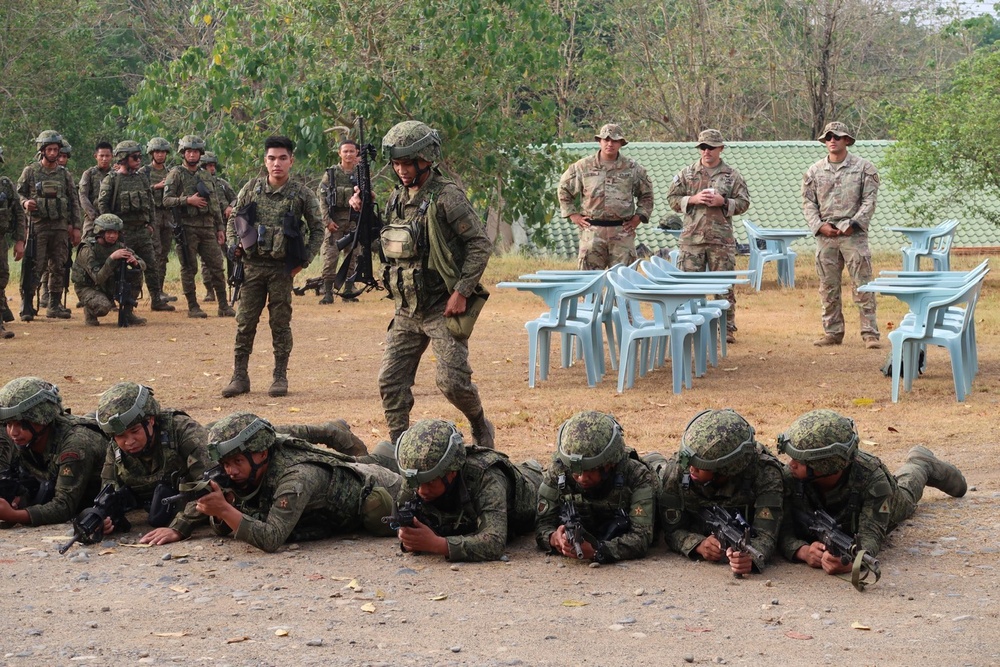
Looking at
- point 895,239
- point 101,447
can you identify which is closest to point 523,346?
point 101,447

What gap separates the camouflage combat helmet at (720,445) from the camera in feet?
18.5

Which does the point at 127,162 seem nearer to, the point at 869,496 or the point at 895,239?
the point at 869,496

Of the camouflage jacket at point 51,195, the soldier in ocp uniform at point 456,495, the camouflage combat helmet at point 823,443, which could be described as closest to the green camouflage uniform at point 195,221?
the camouflage jacket at point 51,195

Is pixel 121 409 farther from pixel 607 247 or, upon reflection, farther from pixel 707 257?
pixel 707 257

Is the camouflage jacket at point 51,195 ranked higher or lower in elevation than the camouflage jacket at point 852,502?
higher

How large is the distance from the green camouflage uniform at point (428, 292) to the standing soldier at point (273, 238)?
2321 mm

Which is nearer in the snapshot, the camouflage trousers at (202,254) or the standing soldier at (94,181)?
the standing soldier at (94,181)

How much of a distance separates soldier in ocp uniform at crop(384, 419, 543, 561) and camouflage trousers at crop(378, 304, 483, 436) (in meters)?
1.21

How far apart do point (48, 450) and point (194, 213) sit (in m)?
8.61

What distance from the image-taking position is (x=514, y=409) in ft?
31.7

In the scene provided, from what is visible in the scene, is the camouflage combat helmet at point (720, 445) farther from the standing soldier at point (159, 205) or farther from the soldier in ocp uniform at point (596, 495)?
the standing soldier at point (159, 205)

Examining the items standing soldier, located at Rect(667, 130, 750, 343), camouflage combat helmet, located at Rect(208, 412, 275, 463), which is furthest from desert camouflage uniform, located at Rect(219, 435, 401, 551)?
standing soldier, located at Rect(667, 130, 750, 343)

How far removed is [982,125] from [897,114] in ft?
4.79

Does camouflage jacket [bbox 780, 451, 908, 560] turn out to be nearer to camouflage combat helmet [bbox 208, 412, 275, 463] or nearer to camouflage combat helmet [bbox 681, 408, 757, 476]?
camouflage combat helmet [bbox 681, 408, 757, 476]
